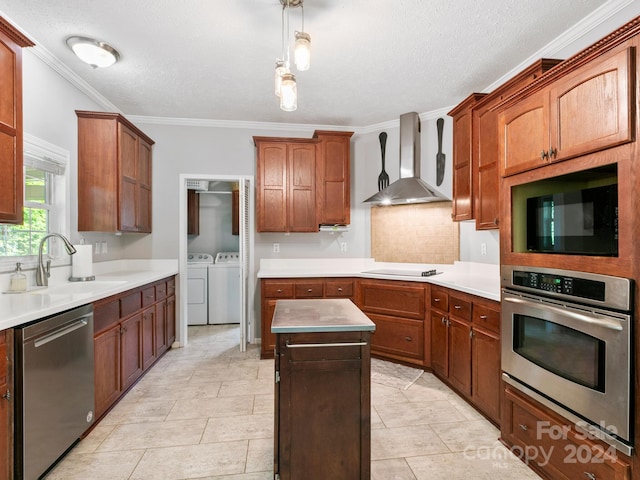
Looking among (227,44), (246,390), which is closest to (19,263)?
(246,390)

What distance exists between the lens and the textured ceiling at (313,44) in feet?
6.78

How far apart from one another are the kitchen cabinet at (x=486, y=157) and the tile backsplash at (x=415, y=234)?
2.69ft

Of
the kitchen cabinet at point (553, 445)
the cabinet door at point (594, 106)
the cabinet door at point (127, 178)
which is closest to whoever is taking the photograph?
the cabinet door at point (594, 106)

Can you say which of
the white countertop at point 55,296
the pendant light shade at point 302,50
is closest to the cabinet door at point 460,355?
the pendant light shade at point 302,50

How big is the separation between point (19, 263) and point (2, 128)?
0.97 m

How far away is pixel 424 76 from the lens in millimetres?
2914

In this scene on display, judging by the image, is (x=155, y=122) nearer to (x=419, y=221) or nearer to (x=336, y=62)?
(x=336, y=62)

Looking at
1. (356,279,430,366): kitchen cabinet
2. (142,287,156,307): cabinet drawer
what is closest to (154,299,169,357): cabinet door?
(142,287,156,307): cabinet drawer

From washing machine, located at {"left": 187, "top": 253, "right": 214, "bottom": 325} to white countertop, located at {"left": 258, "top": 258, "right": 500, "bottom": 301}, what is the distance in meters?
1.29

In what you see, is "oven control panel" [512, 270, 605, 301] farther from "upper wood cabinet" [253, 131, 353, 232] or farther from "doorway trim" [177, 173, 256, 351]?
"doorway trim" [177, 173, 256, 351]

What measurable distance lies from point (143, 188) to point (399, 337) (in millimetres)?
3159

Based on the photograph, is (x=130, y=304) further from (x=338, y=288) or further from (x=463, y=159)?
(x=463, y=159)

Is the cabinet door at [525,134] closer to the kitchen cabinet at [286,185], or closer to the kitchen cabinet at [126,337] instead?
the kitchen cabinet at [286,185]

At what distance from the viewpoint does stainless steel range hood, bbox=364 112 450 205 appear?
3.49m
